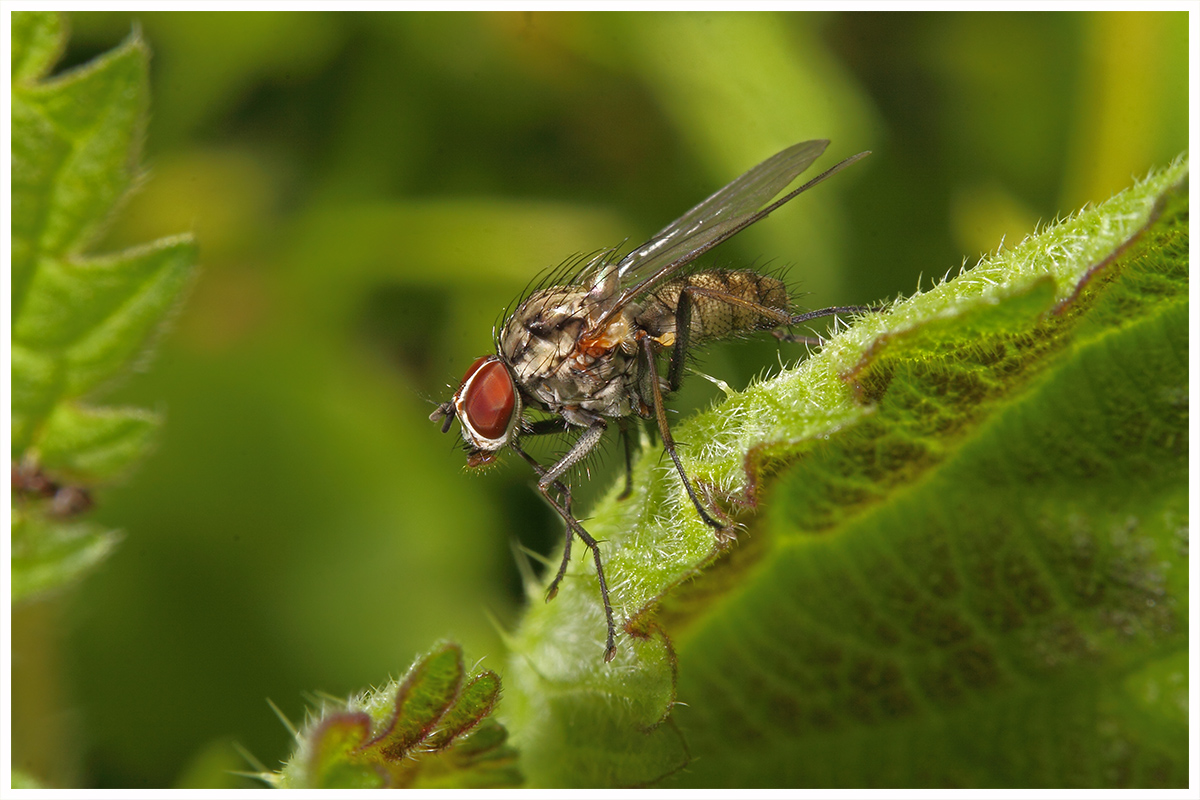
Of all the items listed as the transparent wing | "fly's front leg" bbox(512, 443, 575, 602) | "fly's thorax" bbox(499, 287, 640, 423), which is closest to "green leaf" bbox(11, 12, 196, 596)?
"fly's thorax" bbox(499, 287, 640, 423)

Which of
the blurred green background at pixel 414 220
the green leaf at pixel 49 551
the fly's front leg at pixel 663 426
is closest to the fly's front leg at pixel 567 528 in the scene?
the fly's front leg at pixel 663 426

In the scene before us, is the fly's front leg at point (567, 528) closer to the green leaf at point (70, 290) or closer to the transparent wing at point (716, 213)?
the transparent wing at point (716, 213)

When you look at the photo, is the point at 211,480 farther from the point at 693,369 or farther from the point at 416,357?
the point at 693,369

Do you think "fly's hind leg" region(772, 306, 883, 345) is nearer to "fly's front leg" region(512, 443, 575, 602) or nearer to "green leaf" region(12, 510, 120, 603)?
"fly's front leg" region(512, 443, 575, 602)

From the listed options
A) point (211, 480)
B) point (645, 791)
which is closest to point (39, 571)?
point (211, 480)

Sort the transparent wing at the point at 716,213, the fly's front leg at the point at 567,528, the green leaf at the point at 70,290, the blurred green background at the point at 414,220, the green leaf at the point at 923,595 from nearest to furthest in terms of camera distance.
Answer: the green leaf at the point at 923,595, the fly's front leg at the point at 567,528, the green leaf at the point at 70,290, the transparent wing at the point at 716,213, the blurred green background at the point at 414,220

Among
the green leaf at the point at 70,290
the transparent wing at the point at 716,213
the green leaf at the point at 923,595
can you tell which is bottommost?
the green leaf at the point at 923,595

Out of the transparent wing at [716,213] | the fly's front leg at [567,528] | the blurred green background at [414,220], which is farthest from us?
the blurred green background at [414,220]
